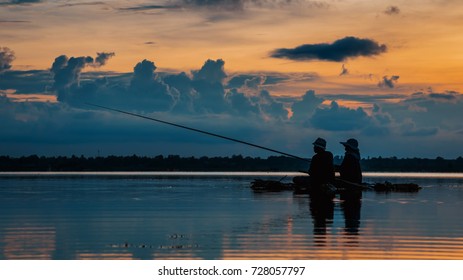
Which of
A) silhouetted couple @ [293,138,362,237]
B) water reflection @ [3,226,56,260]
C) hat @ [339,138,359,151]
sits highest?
hat @ [339,138,359,151]

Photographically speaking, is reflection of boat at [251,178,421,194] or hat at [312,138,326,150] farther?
reflection of boat at [251,178,421,194]

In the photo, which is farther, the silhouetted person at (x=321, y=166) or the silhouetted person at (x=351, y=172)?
the silhouetted person at (x=351, y=172)

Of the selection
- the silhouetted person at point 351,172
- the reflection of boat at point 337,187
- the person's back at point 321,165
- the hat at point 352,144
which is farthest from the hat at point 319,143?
the hat at point 352,144

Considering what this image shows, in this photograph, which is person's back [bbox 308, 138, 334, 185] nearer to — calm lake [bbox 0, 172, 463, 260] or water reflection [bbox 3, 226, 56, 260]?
calm lake [bbox 0, 172, 463, 260]

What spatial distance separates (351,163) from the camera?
132 ft

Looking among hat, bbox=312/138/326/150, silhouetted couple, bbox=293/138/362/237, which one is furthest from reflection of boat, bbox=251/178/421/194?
hat, bbox=312/138/326/150

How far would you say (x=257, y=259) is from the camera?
17.0 m

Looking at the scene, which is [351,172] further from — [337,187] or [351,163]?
[337,187]

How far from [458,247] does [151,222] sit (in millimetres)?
9229

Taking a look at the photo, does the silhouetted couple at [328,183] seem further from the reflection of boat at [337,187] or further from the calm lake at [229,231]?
the calm lake at [229,231]

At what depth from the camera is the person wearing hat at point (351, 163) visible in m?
39.1

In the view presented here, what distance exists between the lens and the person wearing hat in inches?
1538
